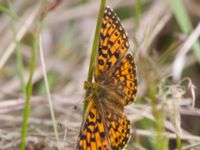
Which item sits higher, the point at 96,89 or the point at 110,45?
the point at 110,45

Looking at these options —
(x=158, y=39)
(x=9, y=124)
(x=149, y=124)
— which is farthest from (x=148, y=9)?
(x=9, y=124)

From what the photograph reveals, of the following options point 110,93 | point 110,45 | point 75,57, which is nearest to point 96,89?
point 110,93

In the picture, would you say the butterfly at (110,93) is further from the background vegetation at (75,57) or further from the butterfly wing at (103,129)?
the background vegetation at (75,57)

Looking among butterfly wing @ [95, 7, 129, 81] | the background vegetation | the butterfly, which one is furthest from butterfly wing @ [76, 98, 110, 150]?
the background vegetation

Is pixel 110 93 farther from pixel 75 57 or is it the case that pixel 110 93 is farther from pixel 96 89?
pixel 75 57

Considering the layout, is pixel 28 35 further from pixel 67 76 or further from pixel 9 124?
pixel 9 124

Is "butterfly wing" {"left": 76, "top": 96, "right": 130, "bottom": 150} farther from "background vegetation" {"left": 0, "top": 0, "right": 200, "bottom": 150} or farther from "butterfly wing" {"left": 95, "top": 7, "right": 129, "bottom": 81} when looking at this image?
"background vegetation" {"left": 0, "top": 0, "right": 200, "bottom": 150}

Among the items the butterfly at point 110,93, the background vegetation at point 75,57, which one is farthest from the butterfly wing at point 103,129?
the background vegetation at point 75,57
